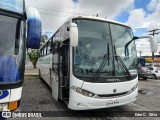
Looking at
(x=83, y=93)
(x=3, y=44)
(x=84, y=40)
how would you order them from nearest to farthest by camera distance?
1. (x=3, y=44)
2. (x=83, y=93)
3. (x=84, y=40)

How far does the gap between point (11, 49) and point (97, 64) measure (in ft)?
7.97

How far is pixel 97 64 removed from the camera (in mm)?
5215

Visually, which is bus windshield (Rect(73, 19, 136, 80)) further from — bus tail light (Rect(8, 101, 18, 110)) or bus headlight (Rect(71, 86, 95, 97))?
bus tail light (Rect(8, 101, 18, 110))

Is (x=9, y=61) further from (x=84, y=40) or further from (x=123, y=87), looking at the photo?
(x=123, y=87)

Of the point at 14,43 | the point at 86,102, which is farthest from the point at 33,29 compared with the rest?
the point at 86,102

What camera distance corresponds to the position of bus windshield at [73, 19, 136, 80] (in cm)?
516

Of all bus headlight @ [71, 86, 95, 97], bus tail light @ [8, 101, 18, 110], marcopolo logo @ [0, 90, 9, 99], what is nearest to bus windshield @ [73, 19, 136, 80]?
bus headlight @ [71, 86, 95, 97]

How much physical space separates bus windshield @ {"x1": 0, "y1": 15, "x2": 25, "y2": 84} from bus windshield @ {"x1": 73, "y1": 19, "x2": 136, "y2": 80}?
175cm

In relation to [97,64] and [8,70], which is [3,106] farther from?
[97,64]

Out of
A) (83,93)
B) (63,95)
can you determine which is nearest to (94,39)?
(83,93)

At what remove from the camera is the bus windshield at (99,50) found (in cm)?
516

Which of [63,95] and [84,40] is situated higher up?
[84,40]

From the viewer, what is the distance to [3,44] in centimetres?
362

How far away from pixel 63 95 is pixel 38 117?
1046 mm
